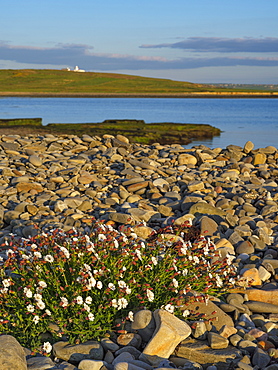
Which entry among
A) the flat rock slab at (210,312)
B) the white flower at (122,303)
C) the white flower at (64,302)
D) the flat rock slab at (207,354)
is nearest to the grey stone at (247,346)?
the flat rock slab at (207,354)

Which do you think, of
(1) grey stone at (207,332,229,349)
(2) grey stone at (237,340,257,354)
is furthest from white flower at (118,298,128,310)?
(2) grey stone at (237,340,257,354)

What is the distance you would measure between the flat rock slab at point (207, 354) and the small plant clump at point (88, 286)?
40 centimetres

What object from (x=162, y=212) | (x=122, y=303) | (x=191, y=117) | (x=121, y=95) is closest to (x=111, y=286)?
(x=122, y=303)

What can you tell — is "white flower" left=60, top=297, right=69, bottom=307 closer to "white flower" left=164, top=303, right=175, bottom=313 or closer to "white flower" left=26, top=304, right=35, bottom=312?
"white flower" left=26, top=304, right=35, bottom=312

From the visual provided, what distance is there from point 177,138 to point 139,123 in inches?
279

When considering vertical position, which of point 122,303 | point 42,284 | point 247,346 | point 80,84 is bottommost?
point 247,346

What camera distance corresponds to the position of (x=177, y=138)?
25547 mm

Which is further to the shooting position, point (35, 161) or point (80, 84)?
point (80, 84)

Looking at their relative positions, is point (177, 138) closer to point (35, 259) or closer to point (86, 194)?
point (86, 194)

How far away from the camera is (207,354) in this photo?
13.8ft

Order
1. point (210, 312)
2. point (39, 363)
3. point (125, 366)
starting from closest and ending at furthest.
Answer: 1. point (125, 366)
2. point (39, 363)
3. point (210, 312)

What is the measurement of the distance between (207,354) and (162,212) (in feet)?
14.7

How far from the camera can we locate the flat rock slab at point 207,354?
418 centimetres

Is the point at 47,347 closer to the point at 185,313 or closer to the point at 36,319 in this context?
the point at 36,319
